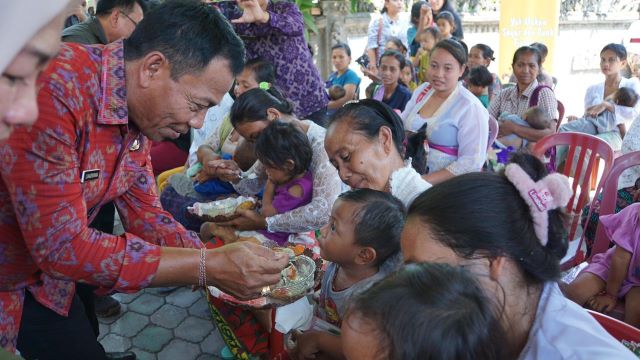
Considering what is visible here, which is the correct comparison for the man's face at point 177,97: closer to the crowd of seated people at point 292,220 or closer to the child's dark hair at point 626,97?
the crowd of seated people at point 292,220

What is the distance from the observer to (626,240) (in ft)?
7.58

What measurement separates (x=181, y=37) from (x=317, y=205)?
4.19 feet

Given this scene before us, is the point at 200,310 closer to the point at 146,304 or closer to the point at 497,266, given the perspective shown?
the point at 146,304

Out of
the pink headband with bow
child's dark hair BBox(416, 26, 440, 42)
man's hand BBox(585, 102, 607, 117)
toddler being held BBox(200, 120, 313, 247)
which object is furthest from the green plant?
the pink headband with bow

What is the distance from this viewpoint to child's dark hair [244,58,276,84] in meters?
3.75

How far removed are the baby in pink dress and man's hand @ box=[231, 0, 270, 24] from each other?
8.13ft

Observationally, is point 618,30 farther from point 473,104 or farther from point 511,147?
point 473,104

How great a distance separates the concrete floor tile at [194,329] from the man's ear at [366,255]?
1.60m

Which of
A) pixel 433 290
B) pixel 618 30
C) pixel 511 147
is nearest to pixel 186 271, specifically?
pixel 433 290

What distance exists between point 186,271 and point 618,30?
Result: 12.1m

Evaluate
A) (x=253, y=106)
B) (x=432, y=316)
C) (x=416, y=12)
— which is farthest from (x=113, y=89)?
(x=416, y=12)

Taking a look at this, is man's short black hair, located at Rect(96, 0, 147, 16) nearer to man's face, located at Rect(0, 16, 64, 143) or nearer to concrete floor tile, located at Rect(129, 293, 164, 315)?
concrete floor tile, located at Rect(129, 293, 164, 315)

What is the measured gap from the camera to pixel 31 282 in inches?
69.4

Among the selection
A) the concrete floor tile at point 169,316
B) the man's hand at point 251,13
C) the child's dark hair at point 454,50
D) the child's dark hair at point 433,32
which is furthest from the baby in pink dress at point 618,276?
the child's dark hair at point 433,32
